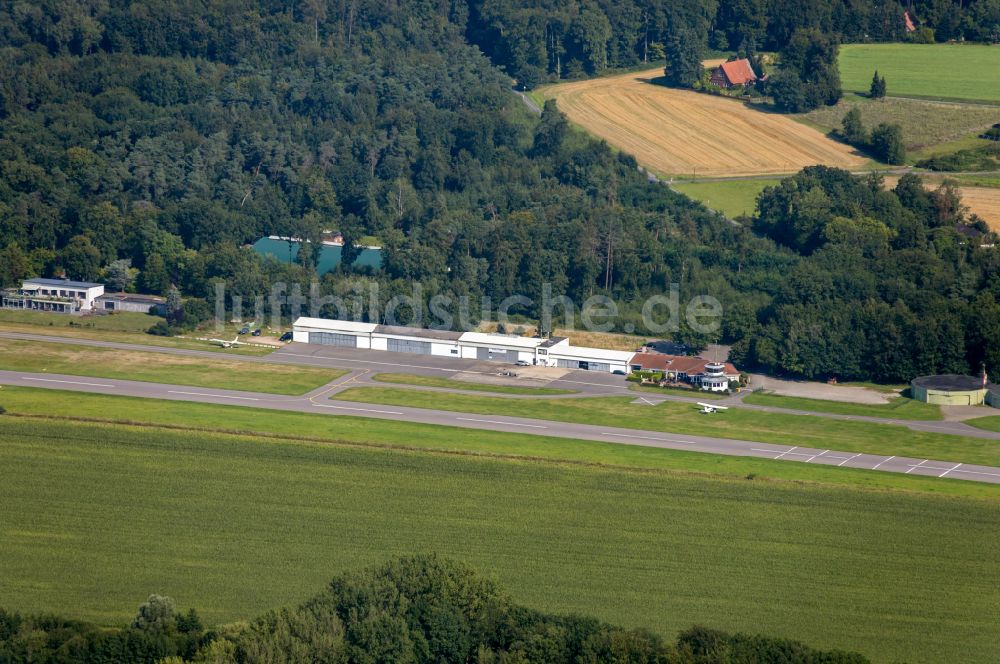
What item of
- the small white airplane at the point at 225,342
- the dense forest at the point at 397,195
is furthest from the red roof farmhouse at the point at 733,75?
the small white airplane at the point at 225,342

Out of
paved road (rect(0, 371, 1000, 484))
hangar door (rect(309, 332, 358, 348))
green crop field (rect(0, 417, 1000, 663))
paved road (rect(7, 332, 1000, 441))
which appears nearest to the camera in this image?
green crop field (rect(0, 417, 1000, 663))

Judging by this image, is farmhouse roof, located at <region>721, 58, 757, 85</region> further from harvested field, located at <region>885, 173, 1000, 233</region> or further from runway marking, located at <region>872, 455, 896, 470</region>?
runway marking, located at <region>872, 455, 896, 470</region>

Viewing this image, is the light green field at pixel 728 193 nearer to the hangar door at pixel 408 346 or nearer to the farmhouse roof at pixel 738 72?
the farmhouse roof at pixel 738 72

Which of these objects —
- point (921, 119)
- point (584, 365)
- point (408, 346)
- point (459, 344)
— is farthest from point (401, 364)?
point (921, 119)

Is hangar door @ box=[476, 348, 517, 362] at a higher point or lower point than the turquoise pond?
lower

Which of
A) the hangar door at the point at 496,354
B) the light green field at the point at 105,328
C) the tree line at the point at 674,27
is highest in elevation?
the tree line at the point at 674,27

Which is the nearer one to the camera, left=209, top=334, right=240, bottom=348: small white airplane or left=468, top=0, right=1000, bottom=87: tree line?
left=209, top=334, right=240, bottom=348: small white airplane

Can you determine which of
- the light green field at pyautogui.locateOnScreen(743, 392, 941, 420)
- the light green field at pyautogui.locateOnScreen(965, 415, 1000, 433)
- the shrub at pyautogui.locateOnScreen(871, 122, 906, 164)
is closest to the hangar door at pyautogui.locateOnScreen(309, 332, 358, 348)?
the light green field at pyautogui.locateOnScreen(743, 392, 941, 420)

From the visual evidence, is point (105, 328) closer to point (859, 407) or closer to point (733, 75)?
point (859, 407)
